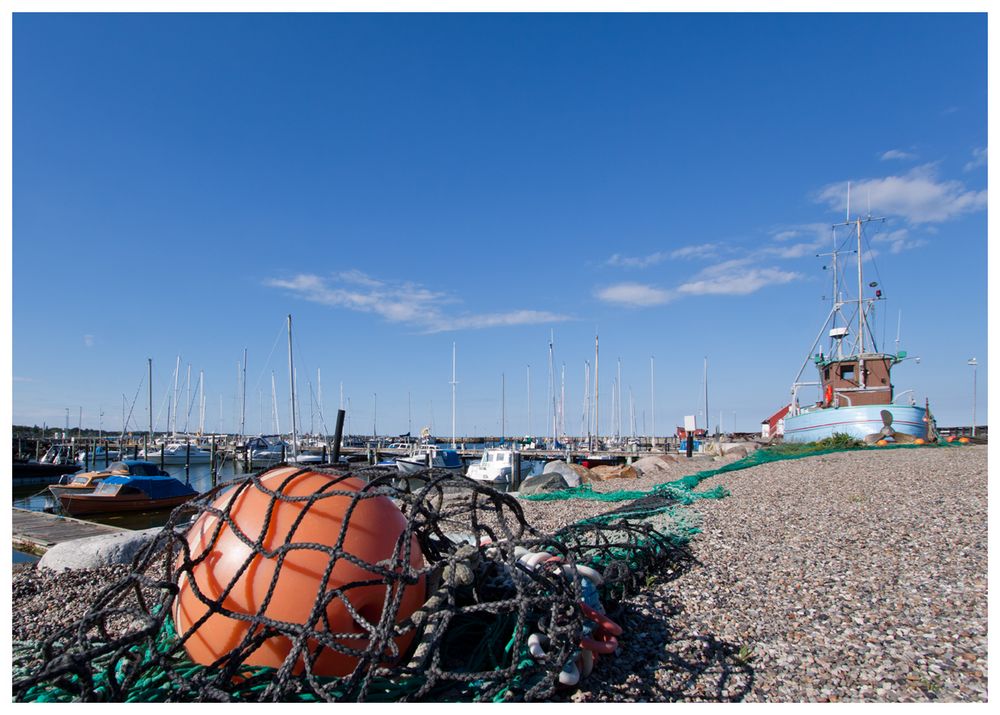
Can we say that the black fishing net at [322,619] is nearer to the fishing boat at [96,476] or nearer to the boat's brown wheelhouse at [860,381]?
the fishing boat at [96,476]

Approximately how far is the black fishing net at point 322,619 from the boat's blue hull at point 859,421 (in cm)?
3000

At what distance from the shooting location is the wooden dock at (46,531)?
11.5 m

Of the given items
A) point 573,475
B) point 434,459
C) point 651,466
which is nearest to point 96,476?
point 573,475

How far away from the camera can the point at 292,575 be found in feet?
10.9

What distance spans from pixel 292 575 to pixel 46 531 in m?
12.9

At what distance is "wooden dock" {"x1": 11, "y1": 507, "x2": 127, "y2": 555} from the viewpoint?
1152cm

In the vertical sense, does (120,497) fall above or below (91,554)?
below

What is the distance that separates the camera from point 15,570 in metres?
8.42

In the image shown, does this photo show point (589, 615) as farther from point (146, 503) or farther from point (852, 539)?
point (146, 503)

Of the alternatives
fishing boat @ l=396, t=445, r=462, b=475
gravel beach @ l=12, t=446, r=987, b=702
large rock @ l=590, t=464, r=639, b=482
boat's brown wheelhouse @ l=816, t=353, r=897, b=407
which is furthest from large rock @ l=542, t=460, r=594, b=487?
boat's brown wheelhouse @ l=816, t=353, r=897, b=407

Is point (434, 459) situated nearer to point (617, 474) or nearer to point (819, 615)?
point (617, 474)

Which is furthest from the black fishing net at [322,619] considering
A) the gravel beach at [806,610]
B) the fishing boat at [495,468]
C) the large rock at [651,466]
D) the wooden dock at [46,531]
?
the fishing boat at [495,468]

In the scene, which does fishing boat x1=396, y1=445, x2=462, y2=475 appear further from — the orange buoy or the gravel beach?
the orange buoy
